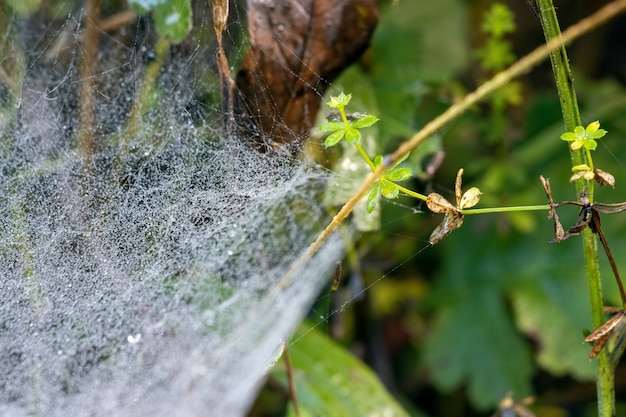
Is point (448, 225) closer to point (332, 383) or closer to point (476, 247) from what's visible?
point (332, 383)

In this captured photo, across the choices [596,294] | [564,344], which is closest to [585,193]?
[596,294]

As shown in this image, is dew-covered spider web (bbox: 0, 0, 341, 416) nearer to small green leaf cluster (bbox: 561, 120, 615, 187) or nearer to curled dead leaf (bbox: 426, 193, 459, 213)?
curled dead leaf (bbox: 426, 193, 459, 213)

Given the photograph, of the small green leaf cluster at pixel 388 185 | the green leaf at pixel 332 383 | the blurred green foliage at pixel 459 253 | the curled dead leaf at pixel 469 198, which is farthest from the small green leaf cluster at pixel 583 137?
the green leaf at pixel 332 383

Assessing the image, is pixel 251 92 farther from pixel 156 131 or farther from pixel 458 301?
pixel 458 301

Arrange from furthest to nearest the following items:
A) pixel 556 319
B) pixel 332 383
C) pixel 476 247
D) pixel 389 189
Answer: pixel 476 247, pixel 556 319, pixel 332 383, pixel 389 189

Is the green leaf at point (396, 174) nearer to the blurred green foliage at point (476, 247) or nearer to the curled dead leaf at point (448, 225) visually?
the curled dead leaf at point (448, 225)

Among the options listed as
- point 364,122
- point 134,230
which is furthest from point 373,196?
point 134,230
